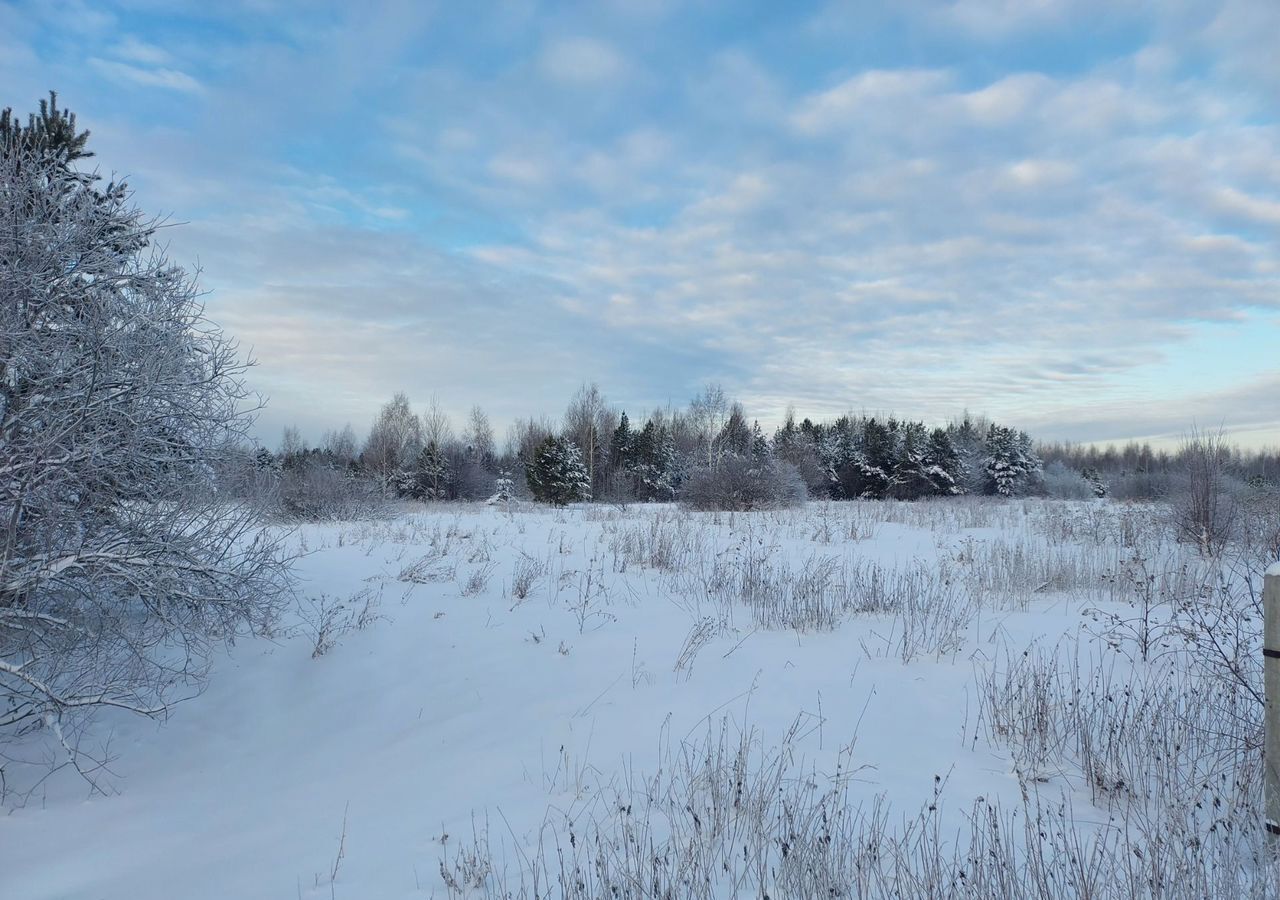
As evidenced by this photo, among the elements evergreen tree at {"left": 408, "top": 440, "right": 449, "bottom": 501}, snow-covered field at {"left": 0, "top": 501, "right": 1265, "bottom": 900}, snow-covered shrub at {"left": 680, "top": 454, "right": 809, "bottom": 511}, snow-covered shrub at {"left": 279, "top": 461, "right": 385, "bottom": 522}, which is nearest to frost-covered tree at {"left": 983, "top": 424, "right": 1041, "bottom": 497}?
snow-covered shrub at {"left": 680, "top": 454, "right": 809, "bottom": 511}

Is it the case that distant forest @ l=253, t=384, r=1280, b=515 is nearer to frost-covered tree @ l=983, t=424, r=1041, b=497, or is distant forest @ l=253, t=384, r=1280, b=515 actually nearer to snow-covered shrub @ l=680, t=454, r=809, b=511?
frost-covered tree @ l=983, t=424, r=1041, b=497

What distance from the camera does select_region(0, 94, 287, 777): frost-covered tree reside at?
15.8 feet

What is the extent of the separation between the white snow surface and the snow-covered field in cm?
2

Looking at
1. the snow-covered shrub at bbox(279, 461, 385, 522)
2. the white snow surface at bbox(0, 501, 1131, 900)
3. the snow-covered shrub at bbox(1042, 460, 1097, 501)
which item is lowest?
the white snow surface at bbox(0, 501, 1131, 900)

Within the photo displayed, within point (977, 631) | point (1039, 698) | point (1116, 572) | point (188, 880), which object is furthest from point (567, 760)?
point (1116, 572)

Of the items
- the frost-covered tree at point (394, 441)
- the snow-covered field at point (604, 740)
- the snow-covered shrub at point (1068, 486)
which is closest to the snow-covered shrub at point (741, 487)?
the snow-covered field at point (604, 740)

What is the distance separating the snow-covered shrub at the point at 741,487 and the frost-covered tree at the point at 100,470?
16879mm

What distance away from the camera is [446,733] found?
5.25 m

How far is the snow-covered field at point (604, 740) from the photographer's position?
3.44 m

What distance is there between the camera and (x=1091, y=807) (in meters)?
3.72

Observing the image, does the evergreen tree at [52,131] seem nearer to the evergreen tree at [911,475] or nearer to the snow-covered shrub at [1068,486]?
the snow-covered shrub at [1068,486]

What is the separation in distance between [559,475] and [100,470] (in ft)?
123

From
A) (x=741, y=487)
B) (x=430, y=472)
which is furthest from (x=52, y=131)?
(x=430, y=472)

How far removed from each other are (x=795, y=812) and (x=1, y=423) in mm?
5574
